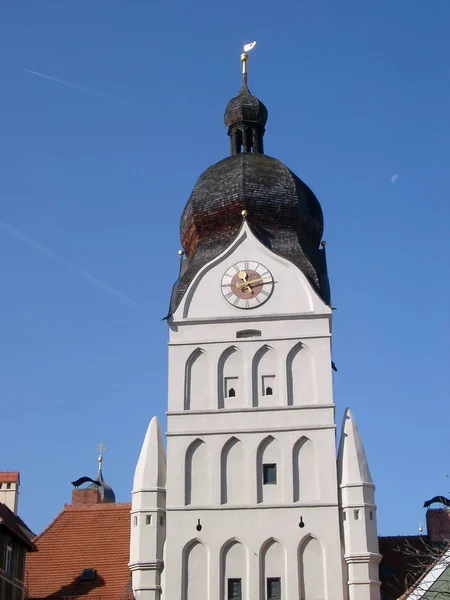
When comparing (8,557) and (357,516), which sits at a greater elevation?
(357,516)

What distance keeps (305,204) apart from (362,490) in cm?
966

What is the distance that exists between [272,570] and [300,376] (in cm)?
547

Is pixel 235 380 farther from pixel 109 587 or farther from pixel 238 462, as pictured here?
pixel 109 587

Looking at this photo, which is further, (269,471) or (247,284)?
(247,284)

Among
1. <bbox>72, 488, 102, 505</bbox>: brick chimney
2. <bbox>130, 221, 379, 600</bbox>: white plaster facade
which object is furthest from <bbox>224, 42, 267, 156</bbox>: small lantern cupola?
<bbox>72, 488, 102, 505</bbox>: brick chimney

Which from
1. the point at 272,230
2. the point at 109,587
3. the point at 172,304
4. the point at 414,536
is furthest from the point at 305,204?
the point at 109,587

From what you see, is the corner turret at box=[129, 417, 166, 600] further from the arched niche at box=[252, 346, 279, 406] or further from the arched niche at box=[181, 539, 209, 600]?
the arched niche at box=[252, 346, 279, 406]

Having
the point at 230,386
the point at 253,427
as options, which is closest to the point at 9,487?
the point at 230,386

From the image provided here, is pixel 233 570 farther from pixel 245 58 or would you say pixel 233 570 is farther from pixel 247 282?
pixel 245 58

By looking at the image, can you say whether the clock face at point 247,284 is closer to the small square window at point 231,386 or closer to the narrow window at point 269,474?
the small square window at point 231,386

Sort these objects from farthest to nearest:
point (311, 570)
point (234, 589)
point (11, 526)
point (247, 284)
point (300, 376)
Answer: point (247, 284), point (300, 376), point (234, 589), point (311, 570), point (11, 526)

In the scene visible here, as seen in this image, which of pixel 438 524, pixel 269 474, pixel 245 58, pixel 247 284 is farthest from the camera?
pixel 245 58

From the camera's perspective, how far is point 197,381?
1305 inches

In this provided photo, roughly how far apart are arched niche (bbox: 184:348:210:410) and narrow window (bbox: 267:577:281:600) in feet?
16.9
